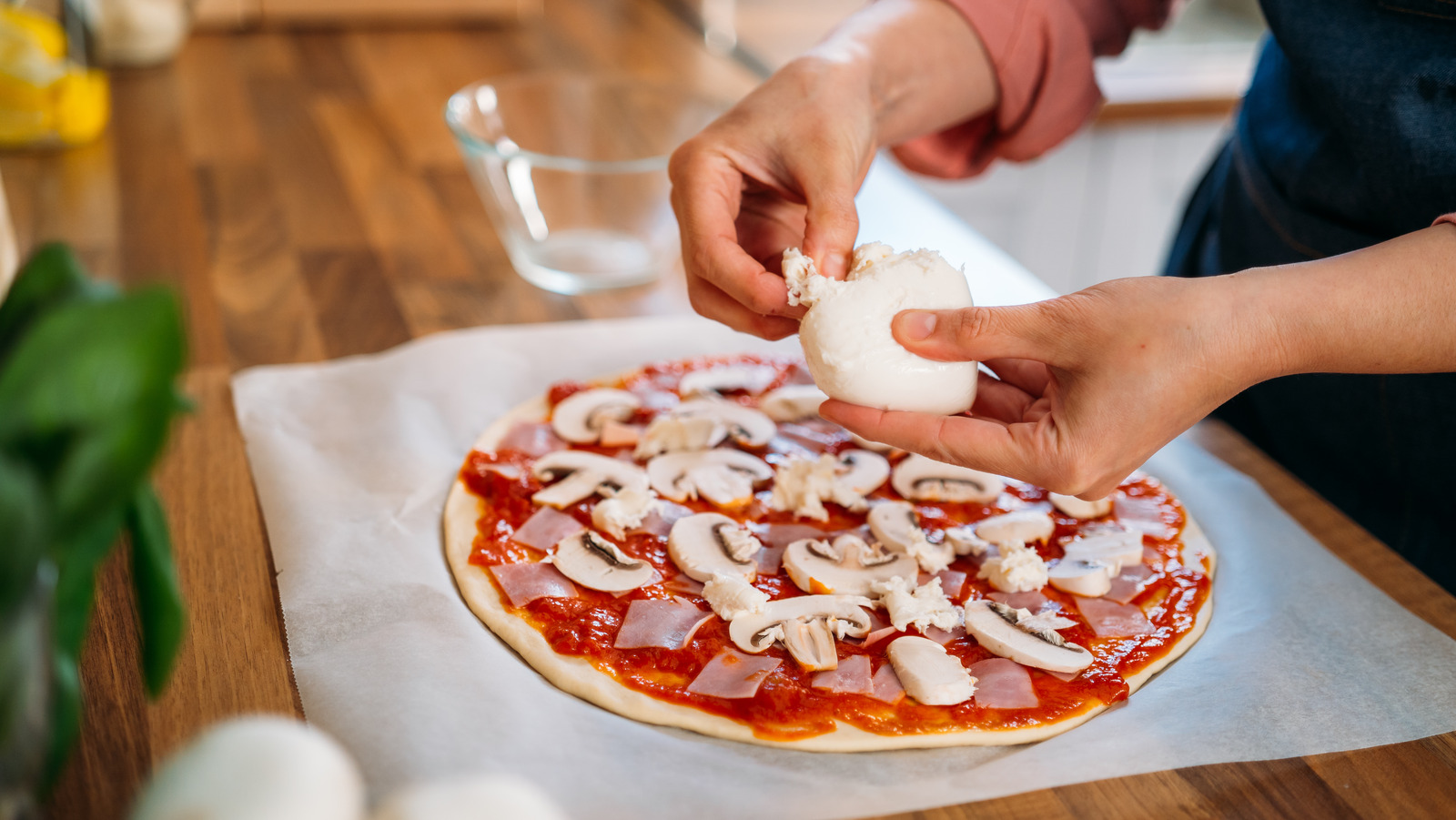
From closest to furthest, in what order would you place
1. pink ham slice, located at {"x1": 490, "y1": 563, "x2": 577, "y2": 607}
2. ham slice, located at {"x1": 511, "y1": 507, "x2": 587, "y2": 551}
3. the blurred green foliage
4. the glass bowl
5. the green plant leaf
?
the blurred green foliage → the green plant leaf → pink ham slice, located at {"x1": 490, "y1": 563, "x2": 577, "y2": 607} → ham slice, located at {"x1": 511, "y1": 507, "x2": 587, "y2": 551} → the glass bowl

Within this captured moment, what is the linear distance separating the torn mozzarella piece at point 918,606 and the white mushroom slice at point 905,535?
68 mm

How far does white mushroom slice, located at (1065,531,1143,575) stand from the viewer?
58.7 inches

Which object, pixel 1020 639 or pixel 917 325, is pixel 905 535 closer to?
pixel 1020 639

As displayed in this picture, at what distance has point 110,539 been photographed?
75 centimetres

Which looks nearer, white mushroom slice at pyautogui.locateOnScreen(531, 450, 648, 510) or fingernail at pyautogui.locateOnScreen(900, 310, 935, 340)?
fingernail at pyautogui.locateOnScreen(900, 310, 935, 340)

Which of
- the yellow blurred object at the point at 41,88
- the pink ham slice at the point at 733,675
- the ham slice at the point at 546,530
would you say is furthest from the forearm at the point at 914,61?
the yellow blurred object at the point at 41,88

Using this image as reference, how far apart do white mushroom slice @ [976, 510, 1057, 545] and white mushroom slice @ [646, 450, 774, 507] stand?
1.05 ft

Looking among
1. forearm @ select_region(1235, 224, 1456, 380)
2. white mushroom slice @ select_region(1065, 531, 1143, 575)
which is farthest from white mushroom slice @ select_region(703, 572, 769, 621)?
forearm @ select_region(1235, 224, 1456, 380)

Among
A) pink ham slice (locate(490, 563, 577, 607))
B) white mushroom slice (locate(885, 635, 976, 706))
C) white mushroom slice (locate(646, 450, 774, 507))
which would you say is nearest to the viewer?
white mushroom slice (locate(885, 635, 976, 706))

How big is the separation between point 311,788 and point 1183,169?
13.3ft

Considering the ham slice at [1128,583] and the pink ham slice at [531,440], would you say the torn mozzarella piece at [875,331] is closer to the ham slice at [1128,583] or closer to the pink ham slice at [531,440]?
the ham slice at [1128,583]

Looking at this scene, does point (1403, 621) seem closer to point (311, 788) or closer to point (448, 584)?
point (448, 584)

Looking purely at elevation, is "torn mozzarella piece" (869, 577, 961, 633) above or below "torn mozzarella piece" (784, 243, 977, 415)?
below

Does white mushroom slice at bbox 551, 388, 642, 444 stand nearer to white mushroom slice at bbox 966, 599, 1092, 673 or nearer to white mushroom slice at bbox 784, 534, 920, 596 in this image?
white mushroom slice at bbox 784, 534, 920, 596
